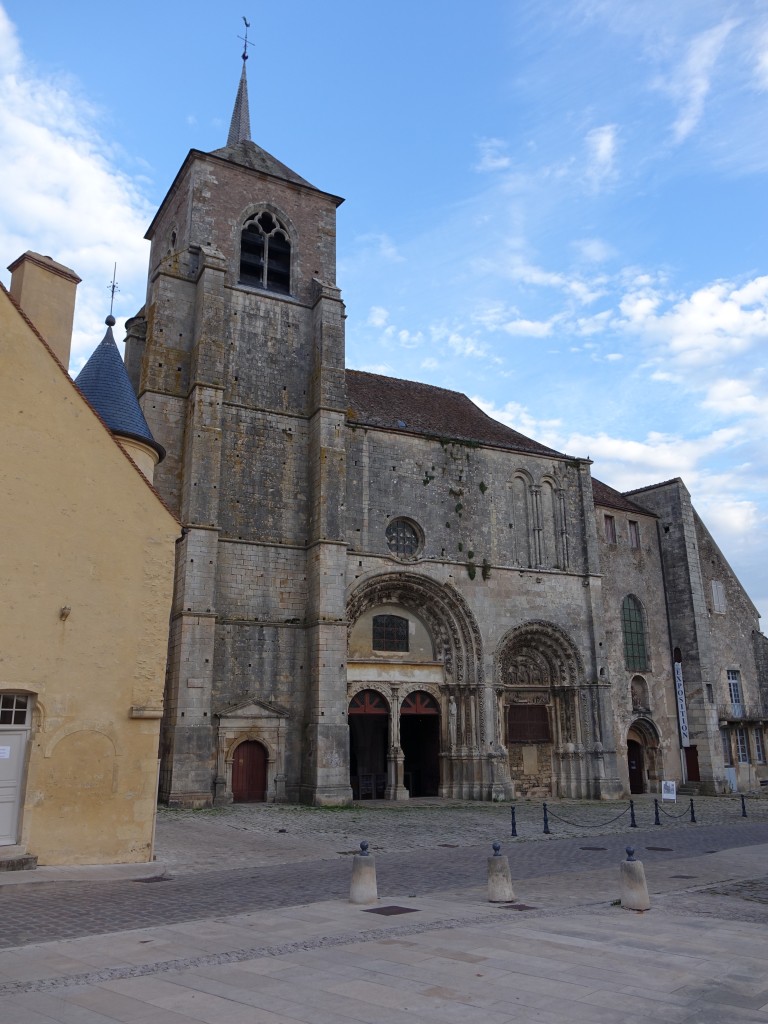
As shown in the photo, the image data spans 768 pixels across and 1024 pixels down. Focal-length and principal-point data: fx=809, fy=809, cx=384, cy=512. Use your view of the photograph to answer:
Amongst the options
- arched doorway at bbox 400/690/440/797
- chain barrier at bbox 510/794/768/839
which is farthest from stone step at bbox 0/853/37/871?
arched doorway at bbox 400/690/440/797

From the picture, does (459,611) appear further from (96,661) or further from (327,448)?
(96,661)

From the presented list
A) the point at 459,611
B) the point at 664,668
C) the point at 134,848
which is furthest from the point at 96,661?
the point at 664,668

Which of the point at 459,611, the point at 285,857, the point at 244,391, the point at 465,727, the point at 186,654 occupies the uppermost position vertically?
the point at 244,391

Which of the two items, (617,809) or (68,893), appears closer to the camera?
(68,893)

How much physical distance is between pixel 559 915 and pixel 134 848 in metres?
6.47

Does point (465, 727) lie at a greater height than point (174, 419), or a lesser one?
lesser

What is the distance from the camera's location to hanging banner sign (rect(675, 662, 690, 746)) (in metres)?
29.6

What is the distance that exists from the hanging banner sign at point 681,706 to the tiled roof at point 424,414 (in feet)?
30.3

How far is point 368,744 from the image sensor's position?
26.6m

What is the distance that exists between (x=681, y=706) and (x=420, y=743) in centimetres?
1026

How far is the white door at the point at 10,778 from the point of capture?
1093 cm

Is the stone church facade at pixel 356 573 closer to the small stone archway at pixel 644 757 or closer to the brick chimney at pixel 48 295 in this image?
the small stone archway at pixel 644 757

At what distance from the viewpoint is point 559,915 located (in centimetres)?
832

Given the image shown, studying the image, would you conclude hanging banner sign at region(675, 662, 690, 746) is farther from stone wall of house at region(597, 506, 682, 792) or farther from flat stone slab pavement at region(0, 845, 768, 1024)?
flat stone slab pavement at region(0, 845, 768, 1024)
